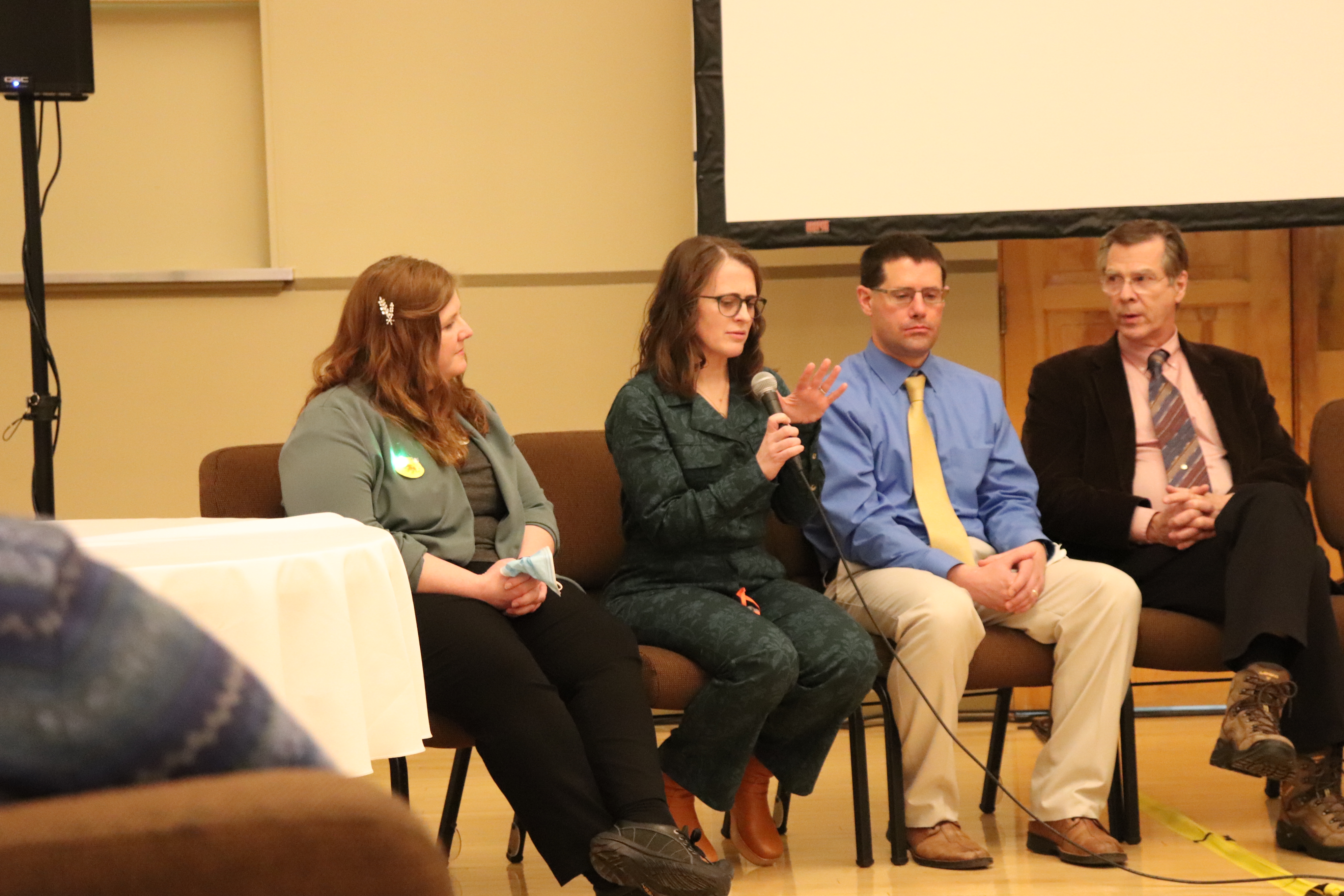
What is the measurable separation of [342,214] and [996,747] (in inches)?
89.5

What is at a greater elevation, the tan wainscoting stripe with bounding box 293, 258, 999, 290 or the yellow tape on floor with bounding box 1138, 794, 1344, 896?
the tan wainscoting stripe with bounding box 293, 258, 999, 290

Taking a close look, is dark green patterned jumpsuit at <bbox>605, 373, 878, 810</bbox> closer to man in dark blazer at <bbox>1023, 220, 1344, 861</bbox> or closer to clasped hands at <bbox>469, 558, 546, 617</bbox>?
clasped hands at <bbox>469, 558, 546, 617</bbox>

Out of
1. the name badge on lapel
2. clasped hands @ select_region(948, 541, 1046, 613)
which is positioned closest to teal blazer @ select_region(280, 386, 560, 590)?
the name badge on lapel

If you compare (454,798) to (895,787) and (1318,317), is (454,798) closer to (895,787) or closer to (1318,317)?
(895,787)

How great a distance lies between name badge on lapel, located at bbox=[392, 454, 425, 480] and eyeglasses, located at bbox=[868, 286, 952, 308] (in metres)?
1.15

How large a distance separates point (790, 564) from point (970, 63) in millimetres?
1445

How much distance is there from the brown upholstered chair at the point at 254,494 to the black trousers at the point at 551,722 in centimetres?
43

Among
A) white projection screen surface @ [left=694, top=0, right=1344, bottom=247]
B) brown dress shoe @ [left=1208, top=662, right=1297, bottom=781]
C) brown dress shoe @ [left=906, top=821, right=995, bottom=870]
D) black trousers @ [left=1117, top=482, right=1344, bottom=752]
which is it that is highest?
white projection screen surface @ [left=694, top=0, right=1344, bottom=247]

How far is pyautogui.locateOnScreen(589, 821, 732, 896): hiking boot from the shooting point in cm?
216

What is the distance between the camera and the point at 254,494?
278cm

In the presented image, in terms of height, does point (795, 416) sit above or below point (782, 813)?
above

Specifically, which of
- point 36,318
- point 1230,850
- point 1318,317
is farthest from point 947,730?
point 36,318

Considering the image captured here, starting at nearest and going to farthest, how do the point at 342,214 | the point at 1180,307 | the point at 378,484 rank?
the point at 378,484
the point at 342,214
the point at 1180,307

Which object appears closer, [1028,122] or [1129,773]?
[1129,773]
